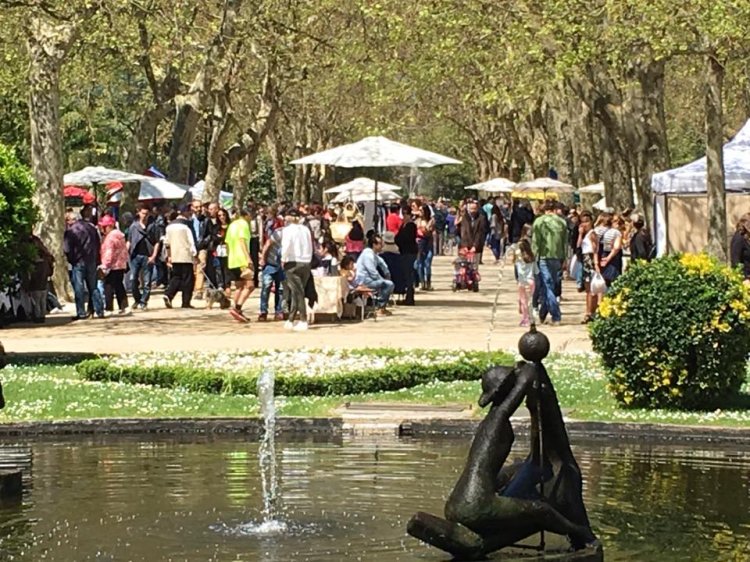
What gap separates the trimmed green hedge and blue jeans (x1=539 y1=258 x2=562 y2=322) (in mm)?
6805

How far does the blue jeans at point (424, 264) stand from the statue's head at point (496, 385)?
26881mm

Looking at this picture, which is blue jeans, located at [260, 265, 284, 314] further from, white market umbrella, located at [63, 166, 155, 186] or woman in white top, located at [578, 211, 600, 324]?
white market umbrella, located at [63, 166, 155, 186]

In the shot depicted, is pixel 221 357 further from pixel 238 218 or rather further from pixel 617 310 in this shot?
pixel 238 218

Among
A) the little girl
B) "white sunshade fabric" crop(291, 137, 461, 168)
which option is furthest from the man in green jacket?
"white sunshade fabric" crop(291, 137, 461, 168)

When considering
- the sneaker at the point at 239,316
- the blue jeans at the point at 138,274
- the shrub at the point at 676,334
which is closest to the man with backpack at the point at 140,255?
the blue jeans at the point at 138,274

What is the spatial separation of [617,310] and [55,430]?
5.02 m

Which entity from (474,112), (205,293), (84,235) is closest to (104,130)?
(474,112)

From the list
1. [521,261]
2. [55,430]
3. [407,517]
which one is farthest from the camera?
[521,261]

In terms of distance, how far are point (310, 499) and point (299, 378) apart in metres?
5.53

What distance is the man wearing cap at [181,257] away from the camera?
29.9 meters

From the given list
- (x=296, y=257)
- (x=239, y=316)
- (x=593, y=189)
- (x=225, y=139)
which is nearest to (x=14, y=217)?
(x=296, y=257)

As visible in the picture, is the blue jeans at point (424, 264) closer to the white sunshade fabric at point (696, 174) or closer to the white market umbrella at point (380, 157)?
the white market umbrella at point (380, 157)

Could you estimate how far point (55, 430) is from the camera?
16.1 metres

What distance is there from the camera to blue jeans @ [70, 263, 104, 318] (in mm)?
27406
